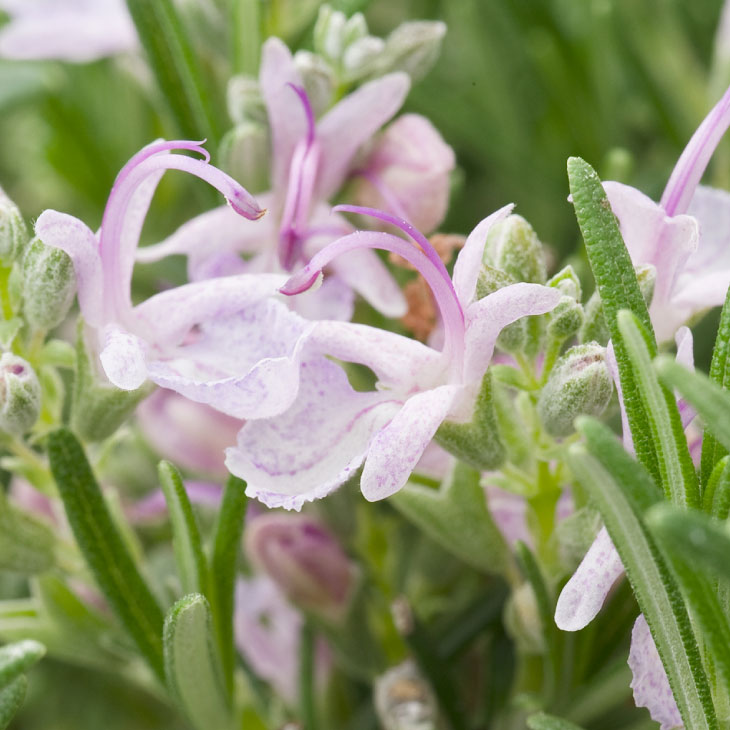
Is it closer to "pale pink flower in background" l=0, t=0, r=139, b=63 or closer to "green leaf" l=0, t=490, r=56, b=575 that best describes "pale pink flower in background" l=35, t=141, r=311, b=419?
"green leaf" l=0, t=490, r=56, b=575

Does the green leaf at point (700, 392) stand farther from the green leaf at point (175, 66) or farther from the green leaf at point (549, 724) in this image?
the green leaf at point (175, 66)

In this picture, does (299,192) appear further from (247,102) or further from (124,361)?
(124,361)

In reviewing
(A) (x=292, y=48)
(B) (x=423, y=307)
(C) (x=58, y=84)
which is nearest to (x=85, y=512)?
(B) (x=423, y=307)

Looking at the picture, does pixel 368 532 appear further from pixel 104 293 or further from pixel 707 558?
pixel 707 558

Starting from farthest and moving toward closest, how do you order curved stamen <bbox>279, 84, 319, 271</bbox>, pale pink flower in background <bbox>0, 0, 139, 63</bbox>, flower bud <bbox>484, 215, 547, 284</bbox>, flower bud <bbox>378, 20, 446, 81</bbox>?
pale pink flower in background <bbox>0, 0, 139, 63</bbox>, flower bud <bbox>378, 20, 446, 81</bbox>, curved stamen <bbox>279, 84, 319, 271</bbox>, flower bud <bbox>484, 215, 547, 284</bbox>

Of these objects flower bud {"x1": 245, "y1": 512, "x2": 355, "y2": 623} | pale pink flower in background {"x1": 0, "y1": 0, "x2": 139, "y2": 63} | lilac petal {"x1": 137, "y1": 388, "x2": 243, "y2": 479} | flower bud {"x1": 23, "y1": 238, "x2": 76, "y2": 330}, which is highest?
pale pink flower in background {"x1": 0, "y1": 0, "x2": 139, "y2": 63}

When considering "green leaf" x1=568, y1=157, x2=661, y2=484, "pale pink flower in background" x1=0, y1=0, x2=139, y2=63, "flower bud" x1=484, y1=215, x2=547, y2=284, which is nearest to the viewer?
"green leaf" x1=568, y1=157, x2=661, y2=484

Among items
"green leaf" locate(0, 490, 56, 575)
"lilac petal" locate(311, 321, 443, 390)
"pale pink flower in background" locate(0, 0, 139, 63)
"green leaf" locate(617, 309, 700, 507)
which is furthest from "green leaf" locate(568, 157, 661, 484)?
"pale pink flower in background" locate(0, 0, 139, 63)

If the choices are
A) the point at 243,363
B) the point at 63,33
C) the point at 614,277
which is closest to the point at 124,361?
the point at 243,363
